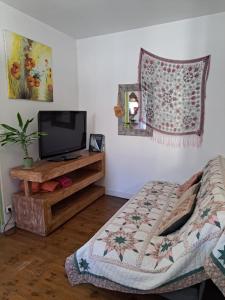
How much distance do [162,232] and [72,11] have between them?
249 cm

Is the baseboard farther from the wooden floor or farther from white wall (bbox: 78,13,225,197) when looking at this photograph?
the wooden floor

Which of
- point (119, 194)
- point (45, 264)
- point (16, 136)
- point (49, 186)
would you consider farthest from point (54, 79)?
point (45, 264)

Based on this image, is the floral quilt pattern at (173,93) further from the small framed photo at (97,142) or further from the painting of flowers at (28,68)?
the painting of flowers at (28,68)

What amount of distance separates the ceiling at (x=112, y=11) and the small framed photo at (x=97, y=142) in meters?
1.53

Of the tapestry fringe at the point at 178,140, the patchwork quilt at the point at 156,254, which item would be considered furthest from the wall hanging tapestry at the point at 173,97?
the patchwork quilt at the point at 156,254

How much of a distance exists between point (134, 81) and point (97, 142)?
1.09 m

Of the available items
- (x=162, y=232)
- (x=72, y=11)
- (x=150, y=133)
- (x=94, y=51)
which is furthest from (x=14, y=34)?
(x=162, y=232)

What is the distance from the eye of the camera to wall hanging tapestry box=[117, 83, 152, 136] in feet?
9.83

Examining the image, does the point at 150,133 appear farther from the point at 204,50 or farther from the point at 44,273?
the point at 44,273

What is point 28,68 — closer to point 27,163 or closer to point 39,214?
point 27,163

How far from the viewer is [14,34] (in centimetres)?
231

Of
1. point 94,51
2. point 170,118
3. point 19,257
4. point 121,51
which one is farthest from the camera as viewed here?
point 94,51

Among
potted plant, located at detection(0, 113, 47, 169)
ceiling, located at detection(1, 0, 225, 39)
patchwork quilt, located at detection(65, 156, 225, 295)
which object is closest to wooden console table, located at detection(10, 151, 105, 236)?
potted plant, located at detection(0, 113, 47, 169)

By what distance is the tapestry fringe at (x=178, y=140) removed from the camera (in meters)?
2.73
